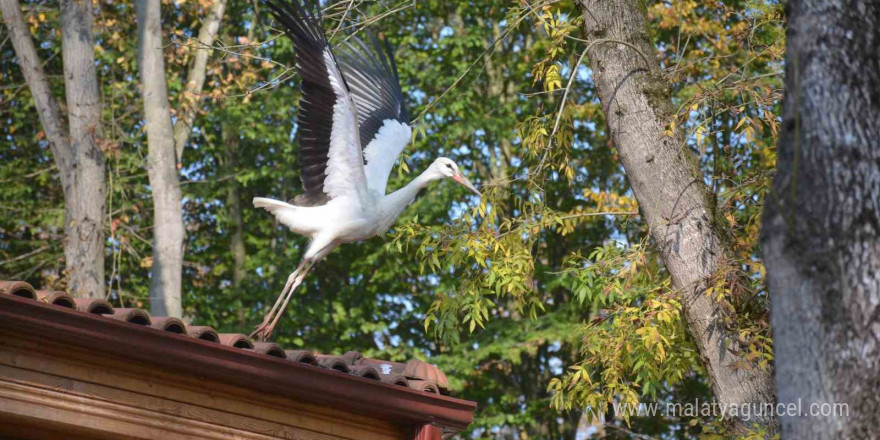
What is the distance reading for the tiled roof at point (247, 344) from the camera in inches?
159

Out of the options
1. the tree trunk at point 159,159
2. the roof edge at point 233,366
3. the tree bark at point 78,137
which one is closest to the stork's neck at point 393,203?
the roof edge at point 233,366

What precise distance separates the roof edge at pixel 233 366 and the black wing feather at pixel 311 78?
6.99 ft

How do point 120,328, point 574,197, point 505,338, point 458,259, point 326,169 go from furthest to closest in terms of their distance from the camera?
point 574,197 < point 505,338 < point 458,259 < point 326,169 < point 120,328

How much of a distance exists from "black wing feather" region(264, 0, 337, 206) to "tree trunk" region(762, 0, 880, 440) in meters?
3.59

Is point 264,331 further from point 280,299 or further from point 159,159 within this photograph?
point 159,159

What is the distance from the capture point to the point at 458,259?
7395 millimetres

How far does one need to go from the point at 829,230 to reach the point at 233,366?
2364 mm

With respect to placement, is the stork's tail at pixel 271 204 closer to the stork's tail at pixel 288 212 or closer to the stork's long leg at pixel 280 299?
the stork's tail at pixel 288 212

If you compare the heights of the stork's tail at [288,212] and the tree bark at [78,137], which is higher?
the tree bark at [78,137]

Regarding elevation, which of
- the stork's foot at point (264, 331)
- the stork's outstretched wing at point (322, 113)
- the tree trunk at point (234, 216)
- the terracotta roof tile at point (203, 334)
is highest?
the tree trunk at point (234, 216)

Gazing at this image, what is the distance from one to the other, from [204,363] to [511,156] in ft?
41.1

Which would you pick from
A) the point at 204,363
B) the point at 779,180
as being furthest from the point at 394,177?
the point at 779,180

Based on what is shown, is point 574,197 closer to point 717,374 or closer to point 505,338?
point 505,338

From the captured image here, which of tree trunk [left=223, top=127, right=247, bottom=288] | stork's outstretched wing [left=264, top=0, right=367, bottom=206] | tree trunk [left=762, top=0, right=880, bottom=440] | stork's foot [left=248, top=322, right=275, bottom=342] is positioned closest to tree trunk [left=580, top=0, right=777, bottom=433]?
stork's outstretched wing [left=264, top=0, right=367, bottom=206]
